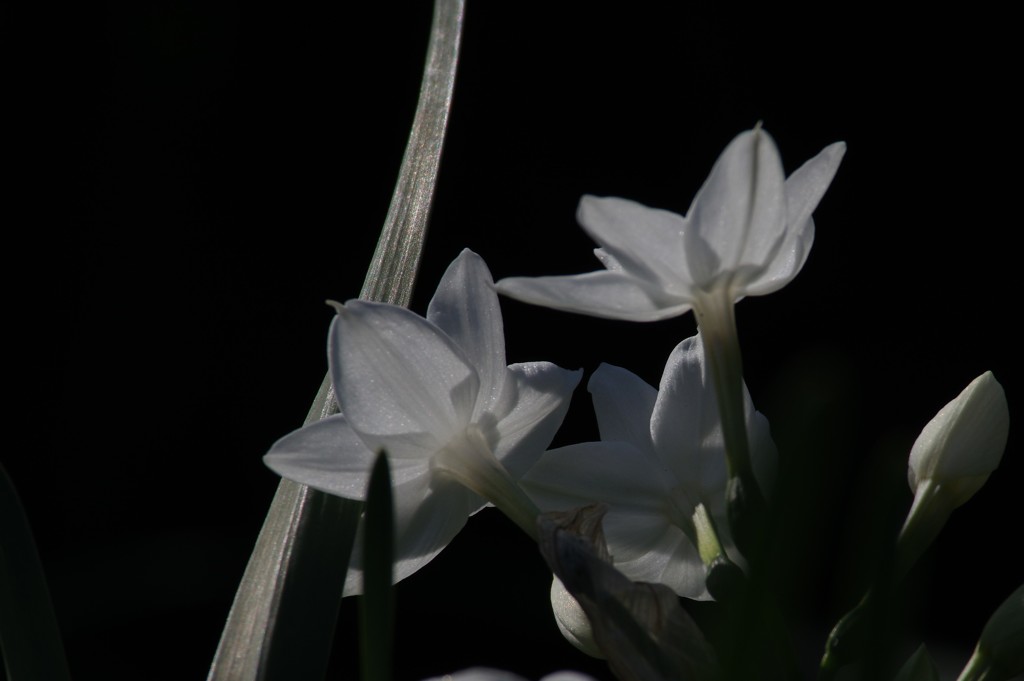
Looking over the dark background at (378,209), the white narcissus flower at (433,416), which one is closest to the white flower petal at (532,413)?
the white narcissus flower at (433,416)

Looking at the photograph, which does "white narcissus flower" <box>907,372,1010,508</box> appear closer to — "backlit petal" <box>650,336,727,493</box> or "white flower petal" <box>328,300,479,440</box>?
"backlit petal" <box>650,336,727,493</box>

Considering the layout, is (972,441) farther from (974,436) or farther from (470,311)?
Answer: (470,311)

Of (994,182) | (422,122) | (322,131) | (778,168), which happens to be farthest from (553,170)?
(778,168)

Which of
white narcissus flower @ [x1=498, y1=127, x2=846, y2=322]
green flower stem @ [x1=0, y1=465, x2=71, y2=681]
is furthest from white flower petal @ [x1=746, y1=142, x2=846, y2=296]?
green flower stem @ [x1=0, y1=465, x2=71, y2=681]

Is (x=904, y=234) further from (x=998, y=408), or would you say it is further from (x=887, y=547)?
(x=887, y=547)

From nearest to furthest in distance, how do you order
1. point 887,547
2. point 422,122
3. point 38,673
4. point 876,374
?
point 887,547 → point 38,673 → point 422,122 → point 876,374

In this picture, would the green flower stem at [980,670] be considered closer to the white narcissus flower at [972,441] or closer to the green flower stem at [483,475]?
the white narcissus flower at [972,441]
